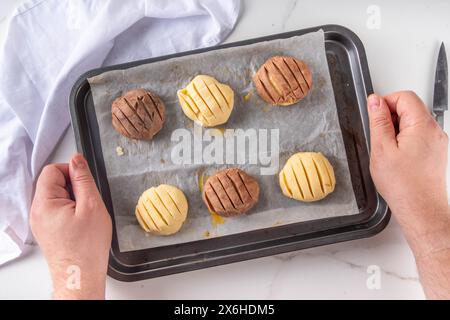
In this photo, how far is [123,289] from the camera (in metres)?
2.57

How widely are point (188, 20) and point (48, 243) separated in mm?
1347

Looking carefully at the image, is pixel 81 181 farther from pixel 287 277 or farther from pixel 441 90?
pixel 441 90

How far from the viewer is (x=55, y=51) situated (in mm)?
2689

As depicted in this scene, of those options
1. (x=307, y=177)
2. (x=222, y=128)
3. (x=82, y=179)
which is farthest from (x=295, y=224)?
(x=82, y=179)

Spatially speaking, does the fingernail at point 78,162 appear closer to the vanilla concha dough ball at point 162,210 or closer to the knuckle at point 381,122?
the vanilla concha dough ball at point 162,210

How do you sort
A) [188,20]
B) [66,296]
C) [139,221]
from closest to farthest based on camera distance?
[66,296], [139,221], [188,20]

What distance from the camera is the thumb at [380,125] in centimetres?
238

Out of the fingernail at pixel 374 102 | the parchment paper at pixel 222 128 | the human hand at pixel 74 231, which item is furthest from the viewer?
the parchment paper at pixel 222 128

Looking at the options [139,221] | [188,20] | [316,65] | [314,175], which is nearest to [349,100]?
[316,65]

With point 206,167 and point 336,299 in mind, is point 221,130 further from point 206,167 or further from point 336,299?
point 336,299

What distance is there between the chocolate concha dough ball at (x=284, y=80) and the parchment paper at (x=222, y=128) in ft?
0.22

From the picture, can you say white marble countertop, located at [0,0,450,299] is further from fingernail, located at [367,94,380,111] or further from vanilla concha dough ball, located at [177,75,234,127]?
vanilla concha dough ball, located at [177,75,234,127]

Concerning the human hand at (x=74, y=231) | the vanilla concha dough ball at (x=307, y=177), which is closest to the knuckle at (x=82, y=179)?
the human hand at (x=74, y=231)

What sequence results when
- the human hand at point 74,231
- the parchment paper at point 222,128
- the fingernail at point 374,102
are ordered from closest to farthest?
the human hand at point 74,231
the fingernail at point 374,102
the parchment paper at point 222,128
